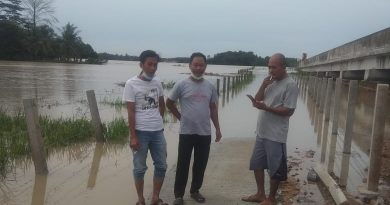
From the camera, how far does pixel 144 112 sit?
538 cm

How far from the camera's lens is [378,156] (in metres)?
5.93

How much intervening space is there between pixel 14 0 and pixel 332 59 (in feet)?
255

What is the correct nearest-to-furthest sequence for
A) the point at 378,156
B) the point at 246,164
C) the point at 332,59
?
the point at 378,156
the point at 246,164
the point at 332,59

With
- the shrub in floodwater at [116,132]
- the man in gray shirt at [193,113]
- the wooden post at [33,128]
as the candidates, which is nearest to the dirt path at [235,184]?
the man in gray shirt at [193,113]

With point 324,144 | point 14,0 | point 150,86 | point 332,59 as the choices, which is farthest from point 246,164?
point 14,0

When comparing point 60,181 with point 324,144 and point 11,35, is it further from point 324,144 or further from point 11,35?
point 11,35

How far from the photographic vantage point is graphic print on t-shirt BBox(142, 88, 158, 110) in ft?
17.6

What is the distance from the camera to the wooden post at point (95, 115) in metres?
9.92

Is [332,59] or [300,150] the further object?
[332,59]

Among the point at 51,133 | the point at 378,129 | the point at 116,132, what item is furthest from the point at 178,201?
the point at 51,133

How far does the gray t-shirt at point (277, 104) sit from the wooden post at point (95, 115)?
17.1 ft

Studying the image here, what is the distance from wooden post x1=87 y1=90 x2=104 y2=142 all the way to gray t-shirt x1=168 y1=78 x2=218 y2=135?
4661 millimetres

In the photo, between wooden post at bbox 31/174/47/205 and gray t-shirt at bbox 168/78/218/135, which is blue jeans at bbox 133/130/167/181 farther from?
wooden post at bbox 31/174/47/205

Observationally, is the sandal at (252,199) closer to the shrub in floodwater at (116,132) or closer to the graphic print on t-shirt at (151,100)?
the graphic print on t-shirt at (151,100)
